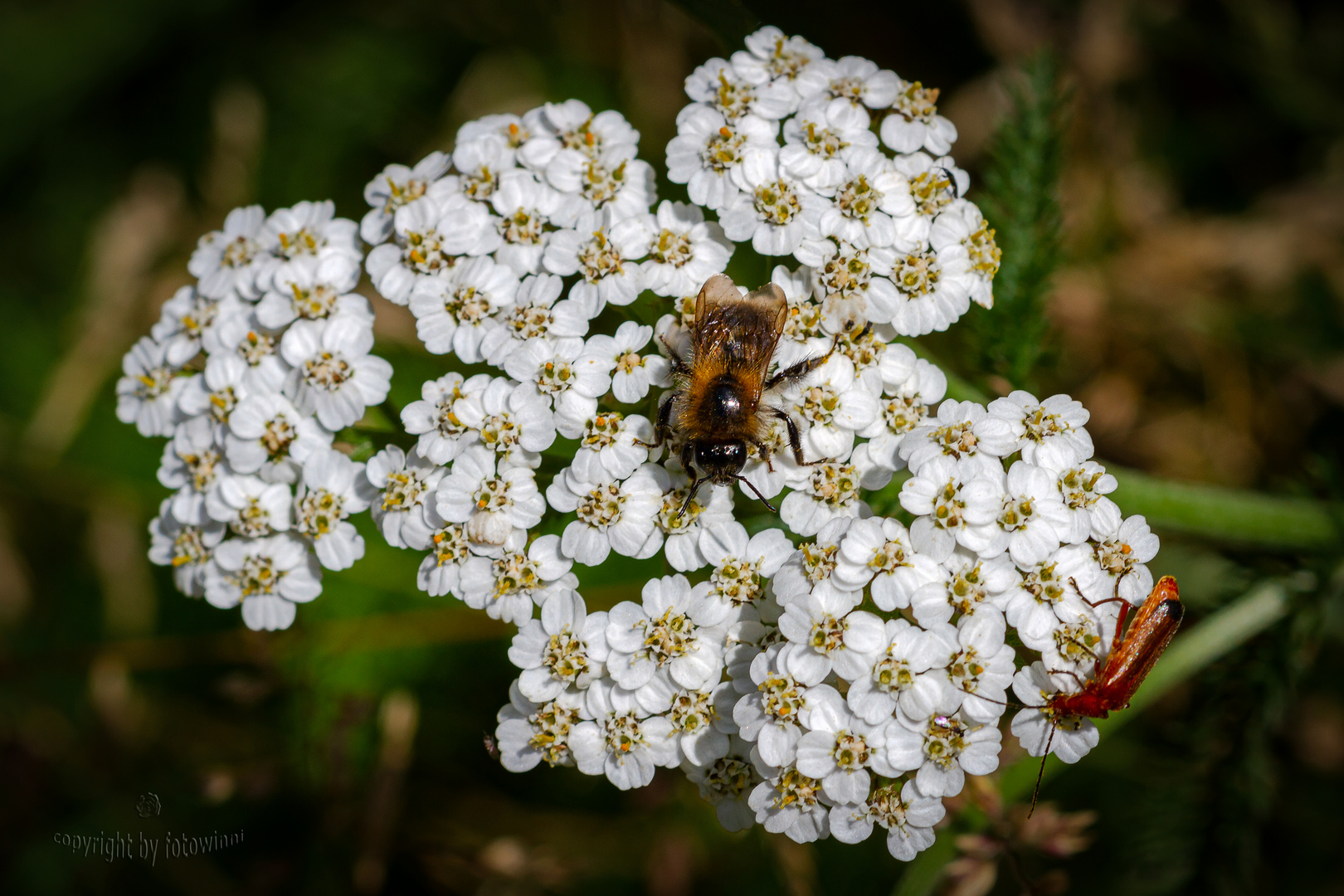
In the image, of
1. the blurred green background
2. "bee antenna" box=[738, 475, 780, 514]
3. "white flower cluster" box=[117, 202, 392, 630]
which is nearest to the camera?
"bee antenna" box=[738, 475, 780, 514]

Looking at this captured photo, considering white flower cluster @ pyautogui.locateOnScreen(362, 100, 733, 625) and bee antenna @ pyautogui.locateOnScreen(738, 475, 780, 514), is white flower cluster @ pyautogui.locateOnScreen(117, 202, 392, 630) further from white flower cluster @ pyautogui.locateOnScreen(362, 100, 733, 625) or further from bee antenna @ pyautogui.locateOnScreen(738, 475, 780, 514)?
bee antenna @ pyautogui.locateOnScreen(738, 475, 780, 514)

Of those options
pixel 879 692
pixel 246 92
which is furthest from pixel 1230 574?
pixel 246 92

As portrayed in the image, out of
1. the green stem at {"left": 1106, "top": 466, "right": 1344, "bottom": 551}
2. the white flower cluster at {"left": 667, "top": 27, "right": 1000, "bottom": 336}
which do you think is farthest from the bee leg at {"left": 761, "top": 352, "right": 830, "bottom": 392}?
the green stem at {"left": 1106, "top": 466, "right": 1344, "bottom": 551}

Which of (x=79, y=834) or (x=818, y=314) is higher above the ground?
(x=818, y=314)

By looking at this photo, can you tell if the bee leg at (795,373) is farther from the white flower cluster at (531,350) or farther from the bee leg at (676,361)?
the white flower cluster at (531,350)

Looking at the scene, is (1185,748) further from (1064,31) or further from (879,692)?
(1064,31)


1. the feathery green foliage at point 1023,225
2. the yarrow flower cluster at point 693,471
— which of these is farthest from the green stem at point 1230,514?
the yarrow flower cluster at point 693,471
